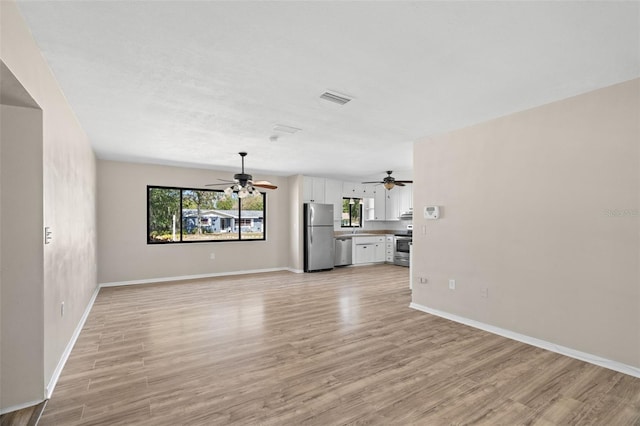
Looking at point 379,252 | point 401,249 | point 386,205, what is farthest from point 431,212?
point 386,205

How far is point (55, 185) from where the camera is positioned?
256 centimetres

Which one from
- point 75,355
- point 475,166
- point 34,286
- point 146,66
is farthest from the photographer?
point 475,166

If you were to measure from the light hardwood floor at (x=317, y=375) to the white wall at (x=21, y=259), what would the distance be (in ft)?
0.95

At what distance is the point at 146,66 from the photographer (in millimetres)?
2420

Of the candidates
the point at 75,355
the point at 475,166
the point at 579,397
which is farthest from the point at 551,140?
the point at 75,355

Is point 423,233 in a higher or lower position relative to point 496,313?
higher

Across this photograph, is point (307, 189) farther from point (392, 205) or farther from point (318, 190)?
point (392, 205)

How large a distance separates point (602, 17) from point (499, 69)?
26.3 inches


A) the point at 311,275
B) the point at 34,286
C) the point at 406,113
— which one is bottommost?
the point at 311,275

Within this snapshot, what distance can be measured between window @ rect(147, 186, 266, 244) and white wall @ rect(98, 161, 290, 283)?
5.8 inches

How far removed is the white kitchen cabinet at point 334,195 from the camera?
27.8ft

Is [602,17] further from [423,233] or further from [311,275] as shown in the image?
[311,275]

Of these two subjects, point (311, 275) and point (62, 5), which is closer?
point (62, 5)

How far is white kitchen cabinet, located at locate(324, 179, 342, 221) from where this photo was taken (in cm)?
848
